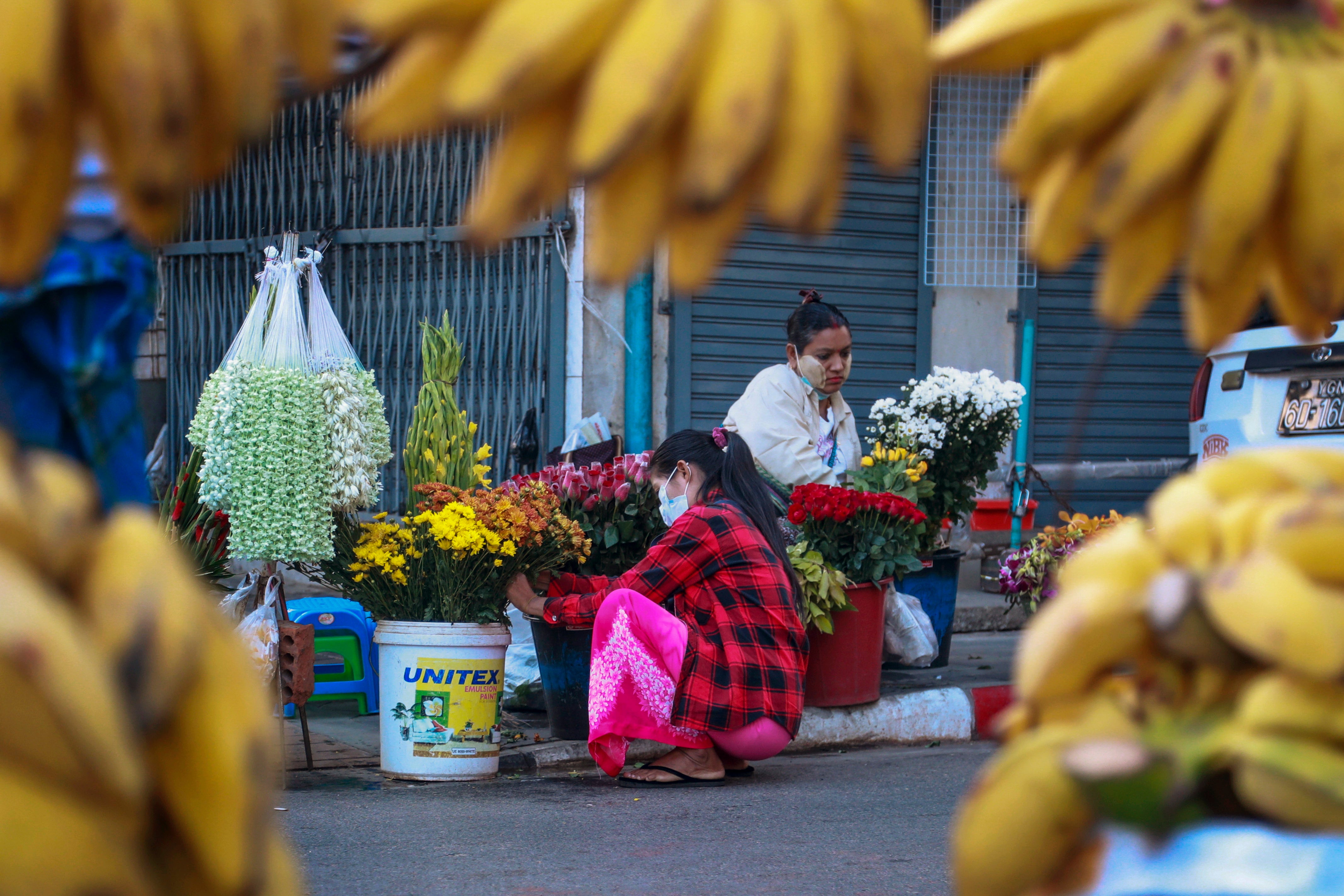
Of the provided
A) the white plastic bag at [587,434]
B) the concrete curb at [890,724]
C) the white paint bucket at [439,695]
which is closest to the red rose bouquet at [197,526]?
the white paint bucket at [439,695]

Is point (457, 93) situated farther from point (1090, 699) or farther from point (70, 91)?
point (1090, 699)

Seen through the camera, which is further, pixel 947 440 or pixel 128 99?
pixel 947 440

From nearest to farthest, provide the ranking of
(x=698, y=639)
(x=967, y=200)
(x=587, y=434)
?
(x=698, y=639), (x=587, y=434), (x=967, y=200)

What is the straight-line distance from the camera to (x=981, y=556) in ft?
29.6

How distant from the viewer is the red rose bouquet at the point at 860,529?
5.82 m

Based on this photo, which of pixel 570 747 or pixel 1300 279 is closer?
pixel 1300 279

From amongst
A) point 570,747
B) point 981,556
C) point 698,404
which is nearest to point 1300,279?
point 570,747

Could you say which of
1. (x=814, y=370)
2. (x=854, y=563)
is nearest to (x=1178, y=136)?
(x=854, y=563)

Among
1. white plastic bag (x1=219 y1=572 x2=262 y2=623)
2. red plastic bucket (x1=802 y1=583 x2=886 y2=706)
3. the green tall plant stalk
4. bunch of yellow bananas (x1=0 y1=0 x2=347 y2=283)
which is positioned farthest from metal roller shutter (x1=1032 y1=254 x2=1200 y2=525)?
bunch of yellow bananas (x1=0 y1=0 x2=347 y2=283)

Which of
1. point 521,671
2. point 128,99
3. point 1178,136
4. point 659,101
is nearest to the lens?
point 128,99

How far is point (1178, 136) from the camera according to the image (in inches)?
47.4

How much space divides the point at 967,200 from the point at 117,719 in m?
8.64

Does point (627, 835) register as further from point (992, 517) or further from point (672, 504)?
point (992, 517)

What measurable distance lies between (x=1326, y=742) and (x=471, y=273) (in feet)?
24.2
